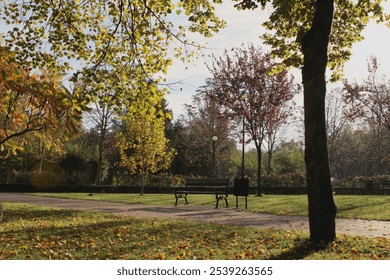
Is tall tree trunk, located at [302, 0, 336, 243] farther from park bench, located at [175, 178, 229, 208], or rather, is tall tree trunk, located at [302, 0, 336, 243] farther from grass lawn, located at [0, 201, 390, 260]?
park bench, located at [175, 178, 229, 208]

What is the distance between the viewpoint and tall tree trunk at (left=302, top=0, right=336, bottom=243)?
7.59m

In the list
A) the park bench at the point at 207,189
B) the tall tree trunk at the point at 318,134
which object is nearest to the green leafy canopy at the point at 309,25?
the tall tree trunk at the point at 318,134

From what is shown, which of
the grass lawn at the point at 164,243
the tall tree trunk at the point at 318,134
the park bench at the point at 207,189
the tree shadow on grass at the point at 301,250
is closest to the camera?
the tree shadow on grass at the point at 301,250

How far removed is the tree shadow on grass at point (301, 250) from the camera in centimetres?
663

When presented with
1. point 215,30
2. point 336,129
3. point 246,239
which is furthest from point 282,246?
point 336,129

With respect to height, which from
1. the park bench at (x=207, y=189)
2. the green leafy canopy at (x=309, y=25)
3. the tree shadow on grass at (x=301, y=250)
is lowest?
the tree shadow on grass at (x=301, y=250)

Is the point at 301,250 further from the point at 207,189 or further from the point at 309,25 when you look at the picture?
the point at 207,189

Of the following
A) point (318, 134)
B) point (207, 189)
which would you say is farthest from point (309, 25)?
point (207, 189)

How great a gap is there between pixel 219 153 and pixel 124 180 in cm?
1387

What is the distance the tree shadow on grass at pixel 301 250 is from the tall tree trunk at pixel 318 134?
214 millimetres

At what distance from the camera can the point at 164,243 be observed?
25.6ft

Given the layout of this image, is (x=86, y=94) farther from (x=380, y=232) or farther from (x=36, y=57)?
(x=380, y=232)

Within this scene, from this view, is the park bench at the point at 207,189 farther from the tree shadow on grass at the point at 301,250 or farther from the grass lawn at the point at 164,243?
the tree shadow on grass at the point at 301,250

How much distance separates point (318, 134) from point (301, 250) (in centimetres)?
220
